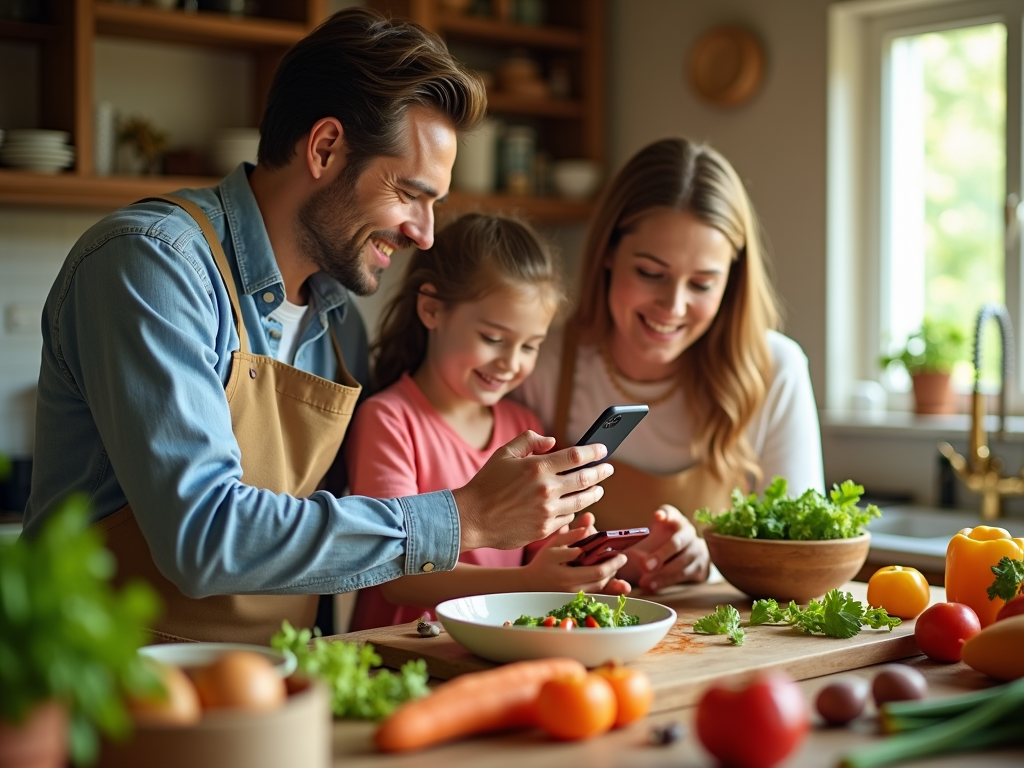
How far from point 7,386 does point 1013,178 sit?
3.11 m

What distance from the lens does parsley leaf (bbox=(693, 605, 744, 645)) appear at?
1609 mm

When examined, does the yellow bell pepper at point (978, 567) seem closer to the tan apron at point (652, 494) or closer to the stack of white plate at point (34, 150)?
the tan apron at point (652, 494)

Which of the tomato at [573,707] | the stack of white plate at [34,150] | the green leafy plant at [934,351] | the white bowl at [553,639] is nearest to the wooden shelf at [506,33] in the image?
the stack of white plate at [34,150]

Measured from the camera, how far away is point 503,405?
2393 mm

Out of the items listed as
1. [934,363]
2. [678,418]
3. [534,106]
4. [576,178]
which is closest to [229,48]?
[534,106]

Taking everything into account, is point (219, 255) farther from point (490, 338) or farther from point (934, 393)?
point (934, 393)

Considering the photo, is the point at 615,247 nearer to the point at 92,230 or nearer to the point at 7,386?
the point at 92,230

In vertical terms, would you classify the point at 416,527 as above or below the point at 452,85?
below

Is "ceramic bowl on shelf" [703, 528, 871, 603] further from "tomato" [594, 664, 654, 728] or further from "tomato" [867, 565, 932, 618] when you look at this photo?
"tomato" [594, 664, 654, 728]

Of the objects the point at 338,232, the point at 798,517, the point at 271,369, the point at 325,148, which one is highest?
the point at 325,148

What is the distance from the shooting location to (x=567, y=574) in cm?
182

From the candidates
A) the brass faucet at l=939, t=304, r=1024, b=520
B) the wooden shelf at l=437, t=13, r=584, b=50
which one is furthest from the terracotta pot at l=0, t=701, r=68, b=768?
the wooden shelf at l=437, t=13, r=584, b=50

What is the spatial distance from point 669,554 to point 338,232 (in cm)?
79

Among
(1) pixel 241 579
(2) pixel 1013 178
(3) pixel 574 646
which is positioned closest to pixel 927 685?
(3) pixel 574 646
